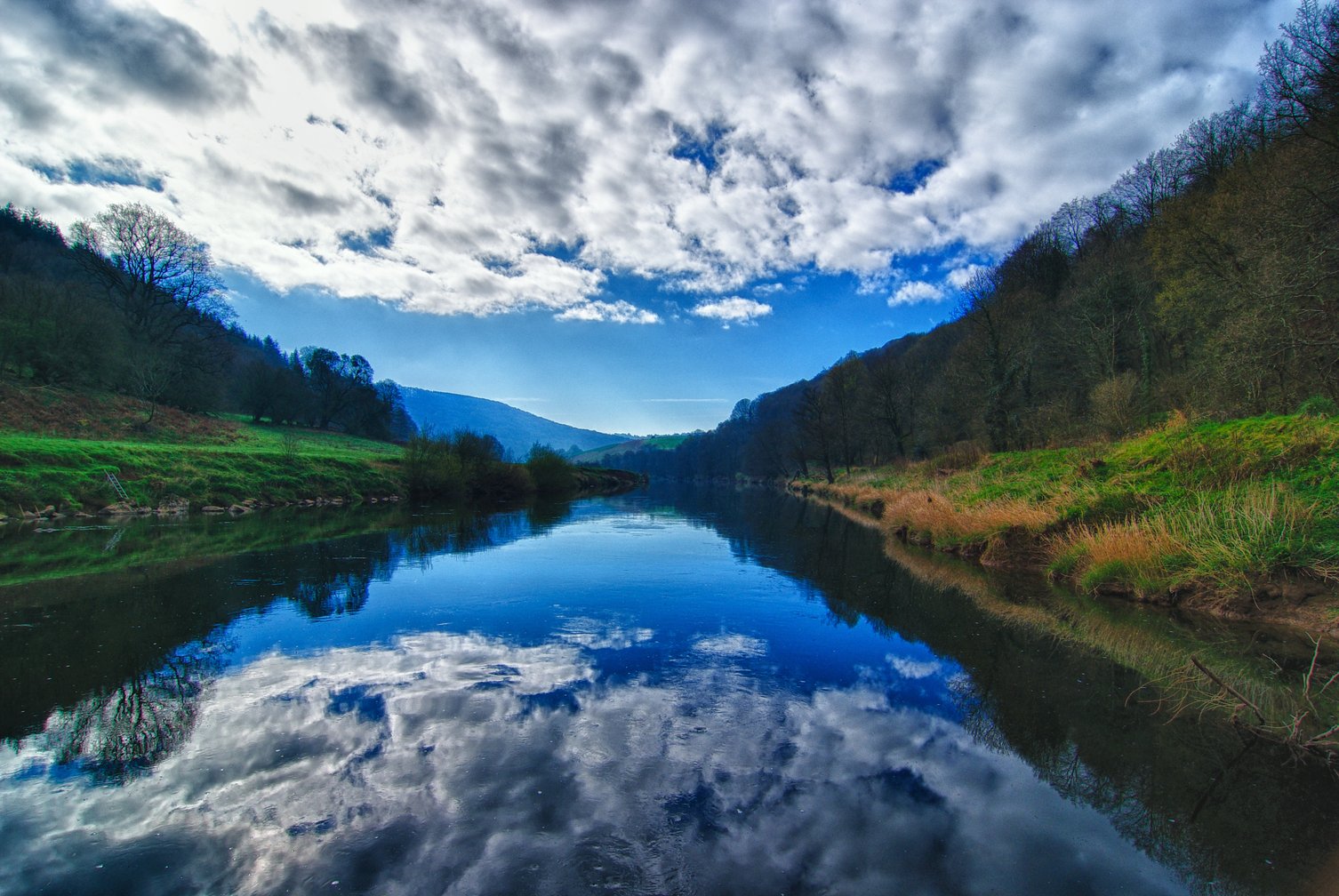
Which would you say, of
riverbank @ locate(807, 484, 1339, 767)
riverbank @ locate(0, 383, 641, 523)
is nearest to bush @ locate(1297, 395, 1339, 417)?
riverbank @ locate(807, 484, 1339, 767)

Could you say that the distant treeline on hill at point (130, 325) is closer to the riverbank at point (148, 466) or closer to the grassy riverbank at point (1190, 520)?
the riverbank at point (148, 466)

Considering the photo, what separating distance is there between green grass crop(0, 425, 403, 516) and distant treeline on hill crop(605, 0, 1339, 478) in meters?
32.9

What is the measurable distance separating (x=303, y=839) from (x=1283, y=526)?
11021 millimetres

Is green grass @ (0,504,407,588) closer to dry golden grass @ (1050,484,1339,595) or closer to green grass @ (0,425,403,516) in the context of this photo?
Answer: green grass @ (0,425,403,516)

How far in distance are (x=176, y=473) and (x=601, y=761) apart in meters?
27.0

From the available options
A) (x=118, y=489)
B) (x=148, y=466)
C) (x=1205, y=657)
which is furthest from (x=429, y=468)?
(x=1205, y=657)

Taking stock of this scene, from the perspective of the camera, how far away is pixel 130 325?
36719mm

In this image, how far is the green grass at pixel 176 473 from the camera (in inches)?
701

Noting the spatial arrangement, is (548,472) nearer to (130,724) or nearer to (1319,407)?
(130,724)

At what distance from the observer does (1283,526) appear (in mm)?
7145

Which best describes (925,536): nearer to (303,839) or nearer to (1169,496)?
(1169,496)

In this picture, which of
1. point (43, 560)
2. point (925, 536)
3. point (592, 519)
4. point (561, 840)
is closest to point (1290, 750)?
point (561, 840)

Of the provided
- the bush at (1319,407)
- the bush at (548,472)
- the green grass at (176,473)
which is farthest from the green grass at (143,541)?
the bush at (548,472)

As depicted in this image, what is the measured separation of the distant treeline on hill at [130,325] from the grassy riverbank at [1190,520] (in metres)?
42.0
